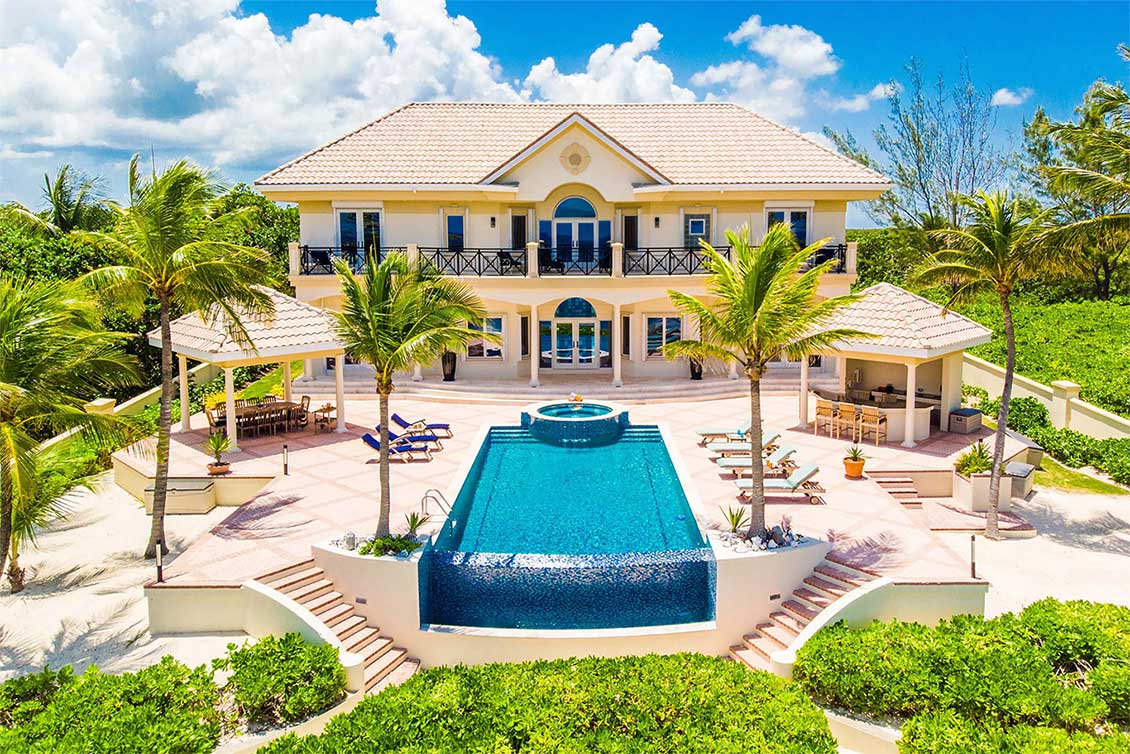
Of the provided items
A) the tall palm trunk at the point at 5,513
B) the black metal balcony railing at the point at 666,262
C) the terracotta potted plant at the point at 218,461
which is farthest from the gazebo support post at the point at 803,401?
the tall palm trunk at the point at 5,513

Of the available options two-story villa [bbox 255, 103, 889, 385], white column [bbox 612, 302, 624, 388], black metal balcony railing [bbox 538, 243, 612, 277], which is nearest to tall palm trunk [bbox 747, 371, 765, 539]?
white column [bbox 612, 302, 624, 388]

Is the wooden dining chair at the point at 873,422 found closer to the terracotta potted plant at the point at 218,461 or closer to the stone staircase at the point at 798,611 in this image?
the stone staircase at the point at 798,611

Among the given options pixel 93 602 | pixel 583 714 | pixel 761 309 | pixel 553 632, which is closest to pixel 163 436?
pixel 93 602

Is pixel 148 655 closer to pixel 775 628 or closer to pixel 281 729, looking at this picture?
pixel 281 729

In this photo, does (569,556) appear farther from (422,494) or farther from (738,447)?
(738,447)

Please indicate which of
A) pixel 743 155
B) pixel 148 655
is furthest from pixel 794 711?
pixel 743 155

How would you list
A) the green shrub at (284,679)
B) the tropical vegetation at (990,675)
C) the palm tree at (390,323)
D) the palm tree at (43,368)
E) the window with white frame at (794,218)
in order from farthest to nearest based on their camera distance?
the window with white frame at (794,218) < the palm tree at (390,323) < the palm tree at (43,368) < the green shrub at (284,679) < the tropical vegetation at (990,675)

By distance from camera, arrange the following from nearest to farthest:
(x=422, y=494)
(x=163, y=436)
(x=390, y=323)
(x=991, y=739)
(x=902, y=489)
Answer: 1. (x=991, y=739)
2. (x=390, y=323)
3. (x=163, y=436)
4. (x=422, y=494)
5. (x=902, y=489)
